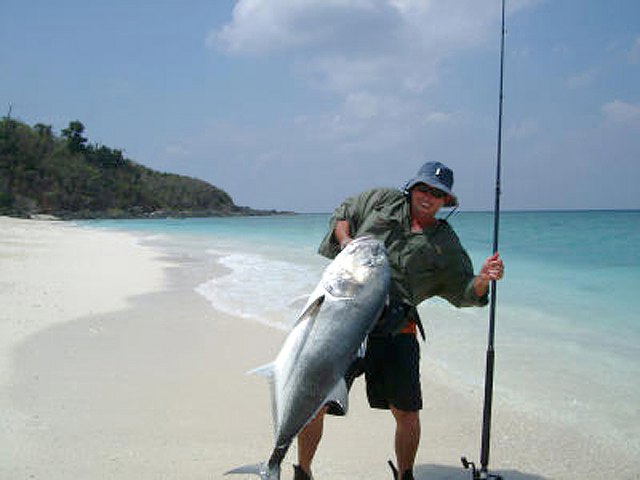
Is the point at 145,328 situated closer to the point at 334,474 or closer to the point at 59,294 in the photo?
the point at 59,294

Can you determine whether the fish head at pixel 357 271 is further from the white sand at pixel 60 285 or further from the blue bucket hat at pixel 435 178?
the white sand at pixel 60 285

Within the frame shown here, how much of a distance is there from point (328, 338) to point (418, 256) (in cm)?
85

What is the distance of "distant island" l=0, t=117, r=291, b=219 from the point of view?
74.6 m

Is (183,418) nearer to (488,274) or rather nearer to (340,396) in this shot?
(340,396)

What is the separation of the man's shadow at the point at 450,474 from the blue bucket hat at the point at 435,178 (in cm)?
204

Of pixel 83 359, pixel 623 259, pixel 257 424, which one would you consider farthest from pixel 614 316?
pixel 623 259

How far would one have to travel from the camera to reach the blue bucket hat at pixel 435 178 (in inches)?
129

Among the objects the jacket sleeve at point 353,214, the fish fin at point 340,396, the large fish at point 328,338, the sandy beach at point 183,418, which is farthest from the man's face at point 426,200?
the sandy beach at point 183,418

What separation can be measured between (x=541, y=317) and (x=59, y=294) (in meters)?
8.89

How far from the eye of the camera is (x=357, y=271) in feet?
9.23

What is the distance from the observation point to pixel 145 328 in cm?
769

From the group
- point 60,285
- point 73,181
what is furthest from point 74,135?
point 60,285

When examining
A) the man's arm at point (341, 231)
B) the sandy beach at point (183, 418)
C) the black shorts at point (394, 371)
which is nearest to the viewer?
the black shorts at point (394, 371)

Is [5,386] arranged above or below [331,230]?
below
